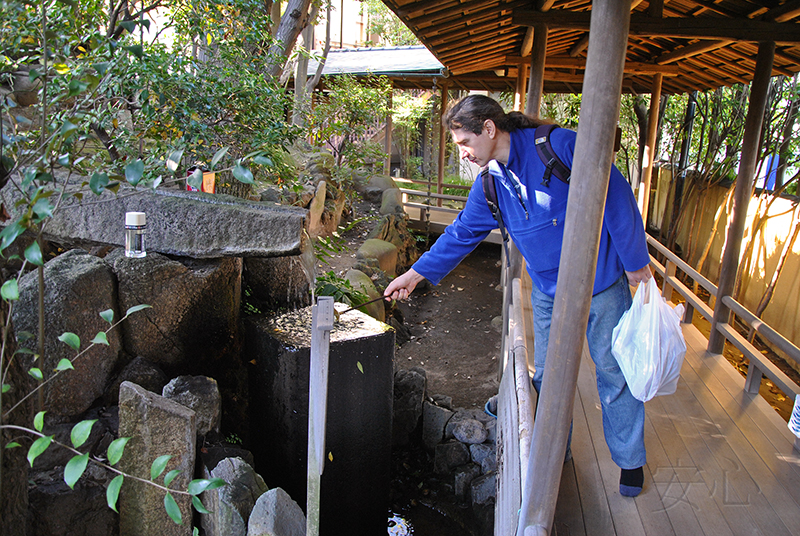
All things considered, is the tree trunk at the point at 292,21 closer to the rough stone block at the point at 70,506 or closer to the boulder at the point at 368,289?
the boulder at the point at 368,289

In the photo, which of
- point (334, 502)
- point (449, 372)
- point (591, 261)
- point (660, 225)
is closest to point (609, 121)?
point (591, 261)

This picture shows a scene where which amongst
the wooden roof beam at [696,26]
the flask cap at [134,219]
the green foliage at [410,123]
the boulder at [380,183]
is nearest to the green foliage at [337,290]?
the flask cap at [134,219]

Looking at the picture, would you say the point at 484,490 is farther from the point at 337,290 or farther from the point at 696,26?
the point at 696,26

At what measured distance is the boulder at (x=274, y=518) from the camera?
260 centimetres

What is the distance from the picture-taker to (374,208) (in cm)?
1127

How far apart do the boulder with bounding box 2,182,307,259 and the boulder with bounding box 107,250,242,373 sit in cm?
15

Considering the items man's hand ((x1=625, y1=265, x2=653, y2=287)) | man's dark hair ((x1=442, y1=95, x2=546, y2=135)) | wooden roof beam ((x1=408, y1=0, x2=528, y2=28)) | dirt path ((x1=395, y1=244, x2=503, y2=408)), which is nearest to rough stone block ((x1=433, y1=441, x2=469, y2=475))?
dirt path ((x1=395, y1=244, x2=503, y2=408))

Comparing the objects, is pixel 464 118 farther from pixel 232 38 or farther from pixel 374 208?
pixel 374 208

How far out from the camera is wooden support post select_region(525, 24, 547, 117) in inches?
165


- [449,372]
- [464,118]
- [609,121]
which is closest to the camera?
[609,121]

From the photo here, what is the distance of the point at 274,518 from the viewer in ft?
8.56

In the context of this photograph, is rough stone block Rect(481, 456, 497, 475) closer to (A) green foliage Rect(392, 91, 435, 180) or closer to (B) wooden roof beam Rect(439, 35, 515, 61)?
(B) wooden roof beam Rect(439, 35, 515, 61)

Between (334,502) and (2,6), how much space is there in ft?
10.2

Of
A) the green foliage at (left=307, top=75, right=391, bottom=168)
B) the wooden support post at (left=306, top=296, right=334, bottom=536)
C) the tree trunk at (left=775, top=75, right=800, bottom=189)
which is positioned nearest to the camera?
the wooden support post at (left=306, top=296, right=334, bottom=536)
